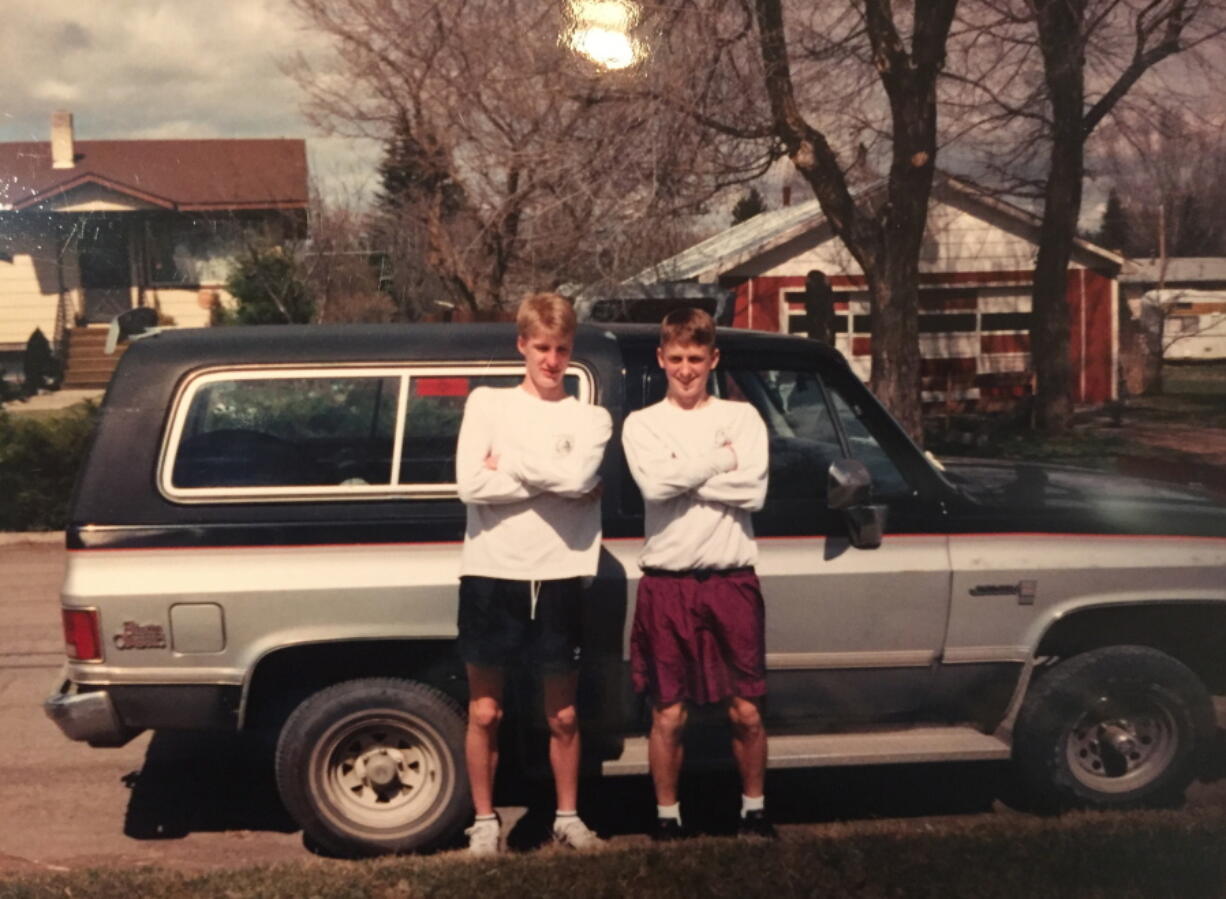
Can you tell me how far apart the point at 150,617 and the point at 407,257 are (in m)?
8.60

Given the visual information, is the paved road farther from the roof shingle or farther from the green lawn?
the roof shingle

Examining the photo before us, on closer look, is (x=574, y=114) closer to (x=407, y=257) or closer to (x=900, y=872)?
(x=407, y=257)

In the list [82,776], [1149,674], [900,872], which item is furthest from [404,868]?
[1149,674]

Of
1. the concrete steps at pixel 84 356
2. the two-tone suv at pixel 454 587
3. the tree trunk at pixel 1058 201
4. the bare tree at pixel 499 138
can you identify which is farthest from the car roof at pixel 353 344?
the concrete steps at pixel 84 356

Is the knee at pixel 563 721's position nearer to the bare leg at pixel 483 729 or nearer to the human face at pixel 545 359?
the bare leg at pixel 483 729

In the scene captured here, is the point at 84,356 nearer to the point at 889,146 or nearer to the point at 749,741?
the point at 889,146

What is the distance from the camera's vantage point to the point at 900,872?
14.3 feet

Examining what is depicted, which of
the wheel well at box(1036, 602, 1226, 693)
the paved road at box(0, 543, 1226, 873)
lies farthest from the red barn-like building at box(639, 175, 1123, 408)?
the wheel well at box(1036, 602, 1226, 693)

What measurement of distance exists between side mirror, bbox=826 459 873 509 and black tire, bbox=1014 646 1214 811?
115cm

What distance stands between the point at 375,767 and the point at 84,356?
1263 cm

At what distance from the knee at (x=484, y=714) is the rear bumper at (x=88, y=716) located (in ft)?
4.08

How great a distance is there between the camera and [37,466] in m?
12.2

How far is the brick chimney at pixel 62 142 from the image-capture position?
30.0 ft

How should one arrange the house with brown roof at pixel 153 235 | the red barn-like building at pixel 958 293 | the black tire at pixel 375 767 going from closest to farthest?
the black tire at pixel 375 767 → the house with brown roof at pixel 153 235 → the red barn-like building at pixel 958 293
